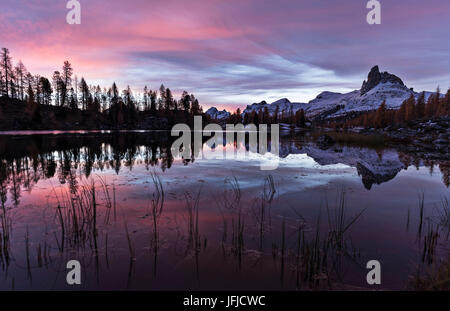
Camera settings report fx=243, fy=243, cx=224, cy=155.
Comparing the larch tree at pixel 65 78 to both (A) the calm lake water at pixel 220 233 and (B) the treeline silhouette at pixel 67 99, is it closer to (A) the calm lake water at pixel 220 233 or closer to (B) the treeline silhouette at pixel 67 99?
(B) the treeline silhouette at pixel 67 99

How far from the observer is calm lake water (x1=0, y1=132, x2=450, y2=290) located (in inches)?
231

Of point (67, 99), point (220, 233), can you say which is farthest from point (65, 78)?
point (220, 233)

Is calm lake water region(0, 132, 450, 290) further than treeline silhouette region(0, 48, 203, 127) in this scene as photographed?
No

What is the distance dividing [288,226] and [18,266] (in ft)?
25.8

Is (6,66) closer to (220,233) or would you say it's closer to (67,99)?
(67,99)

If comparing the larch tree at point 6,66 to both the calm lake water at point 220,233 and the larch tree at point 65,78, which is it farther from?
the calm lake water at point 220,233

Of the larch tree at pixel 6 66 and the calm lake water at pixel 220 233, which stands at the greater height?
the larch tree at pixel 6 66

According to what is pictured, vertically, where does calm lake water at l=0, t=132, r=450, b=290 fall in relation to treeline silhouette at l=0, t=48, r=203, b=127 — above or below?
below

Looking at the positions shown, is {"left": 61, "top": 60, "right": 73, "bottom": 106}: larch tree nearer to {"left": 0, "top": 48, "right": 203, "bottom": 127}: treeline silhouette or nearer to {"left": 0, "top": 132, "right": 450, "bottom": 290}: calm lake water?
{"left": 0, "top": 48, "right": 203, "bottom": 127}: treeline silhouette

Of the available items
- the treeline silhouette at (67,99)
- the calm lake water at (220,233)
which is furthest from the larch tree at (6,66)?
the calm lake water at (220,233)

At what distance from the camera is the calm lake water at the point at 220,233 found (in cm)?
586

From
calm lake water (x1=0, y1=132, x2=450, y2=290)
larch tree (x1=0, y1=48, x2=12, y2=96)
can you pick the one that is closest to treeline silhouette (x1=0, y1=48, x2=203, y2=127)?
larch tree (x1=0, y1=48, x2=12, y2=96)

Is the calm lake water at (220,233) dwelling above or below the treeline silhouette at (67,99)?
below

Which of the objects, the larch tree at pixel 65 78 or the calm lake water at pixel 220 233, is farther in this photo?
the larch tree at pixel 65 78
